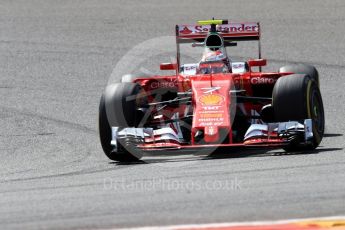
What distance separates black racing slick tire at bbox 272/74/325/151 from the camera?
10.7 meters

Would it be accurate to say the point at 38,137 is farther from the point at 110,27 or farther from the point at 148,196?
the point at 110,27

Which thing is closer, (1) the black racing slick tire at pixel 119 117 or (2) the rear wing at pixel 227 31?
(1) the black racing slick tire at pixel 119 117

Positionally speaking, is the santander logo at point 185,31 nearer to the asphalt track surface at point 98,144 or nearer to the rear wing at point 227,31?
the rear wing at point 227,31

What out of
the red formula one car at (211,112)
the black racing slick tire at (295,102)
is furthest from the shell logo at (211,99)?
the black racing slick tire at (295,102)

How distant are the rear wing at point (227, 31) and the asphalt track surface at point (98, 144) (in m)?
1.68

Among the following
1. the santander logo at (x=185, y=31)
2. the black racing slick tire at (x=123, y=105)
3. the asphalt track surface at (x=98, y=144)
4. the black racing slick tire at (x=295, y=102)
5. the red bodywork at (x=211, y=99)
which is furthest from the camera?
the santander logo at (x=185, y=31)

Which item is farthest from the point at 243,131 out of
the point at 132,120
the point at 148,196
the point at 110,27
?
the point at 110,27

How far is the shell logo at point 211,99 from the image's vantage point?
11.0 m

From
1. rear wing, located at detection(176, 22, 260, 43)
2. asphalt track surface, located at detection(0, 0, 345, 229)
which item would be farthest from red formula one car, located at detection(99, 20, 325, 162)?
rear wing, located at detection(176, 22, 260, 43)

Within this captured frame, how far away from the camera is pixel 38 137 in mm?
12914

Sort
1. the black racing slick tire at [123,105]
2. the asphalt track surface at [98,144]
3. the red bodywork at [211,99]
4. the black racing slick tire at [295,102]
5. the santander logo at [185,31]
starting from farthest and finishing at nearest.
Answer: the santander logo at [185,31], the black racing slick tire at [123,105], the black racing slick tire at [295,102], the red bodywork at [211,99], the asphalt track surface at [98,144]

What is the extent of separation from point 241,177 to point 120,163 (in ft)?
8.06

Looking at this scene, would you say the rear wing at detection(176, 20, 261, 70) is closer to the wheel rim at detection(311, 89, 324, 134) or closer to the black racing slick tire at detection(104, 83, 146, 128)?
the black racing slick tire at detection(104, 83, 146, 128)

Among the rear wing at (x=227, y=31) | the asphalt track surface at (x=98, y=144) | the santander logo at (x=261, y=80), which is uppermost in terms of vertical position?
the rear wing at (x=227, y=31)
